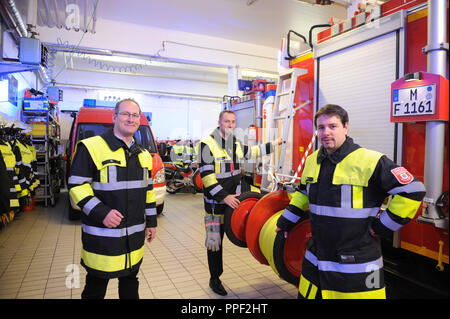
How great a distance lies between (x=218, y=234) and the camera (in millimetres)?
3264

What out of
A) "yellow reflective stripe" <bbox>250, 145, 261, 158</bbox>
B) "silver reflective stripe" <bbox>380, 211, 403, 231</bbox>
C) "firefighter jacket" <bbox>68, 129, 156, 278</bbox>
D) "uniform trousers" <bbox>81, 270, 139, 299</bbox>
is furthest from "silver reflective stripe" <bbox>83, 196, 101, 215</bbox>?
"yellow reflective stripe" <bbox>250, 145, 261, 158</bbox>

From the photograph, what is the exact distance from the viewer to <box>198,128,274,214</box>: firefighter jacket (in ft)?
10.2

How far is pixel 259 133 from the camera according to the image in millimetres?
6773

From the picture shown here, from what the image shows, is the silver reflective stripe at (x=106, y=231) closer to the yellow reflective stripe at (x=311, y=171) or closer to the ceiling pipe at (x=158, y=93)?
the yellow reflective stripe at (x=311, y=171)

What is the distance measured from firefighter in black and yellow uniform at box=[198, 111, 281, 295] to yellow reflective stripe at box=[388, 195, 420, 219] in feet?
5.26

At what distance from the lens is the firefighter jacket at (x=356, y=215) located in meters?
1.71

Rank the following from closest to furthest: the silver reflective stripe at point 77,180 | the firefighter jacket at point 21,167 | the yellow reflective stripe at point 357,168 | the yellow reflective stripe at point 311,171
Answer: the yellow reflective stripe at point 357,168
the yellow reflective stripe at point 311,171
the silver reflective stripe at point 77,180
the firefighter jacket at point 21,167

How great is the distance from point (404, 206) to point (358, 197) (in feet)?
0.77

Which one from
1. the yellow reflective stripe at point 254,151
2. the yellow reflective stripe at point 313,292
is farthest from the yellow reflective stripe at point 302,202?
the yellow reflective stripe at point 254,151

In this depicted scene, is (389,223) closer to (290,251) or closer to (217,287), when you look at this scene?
(290,251)

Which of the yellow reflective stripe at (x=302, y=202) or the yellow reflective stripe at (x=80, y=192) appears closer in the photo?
the yellow reflective stripe at (x=80, y=192)

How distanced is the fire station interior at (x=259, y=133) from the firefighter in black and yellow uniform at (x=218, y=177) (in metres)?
0.15
